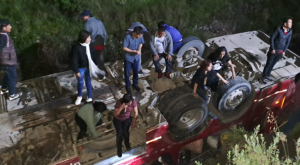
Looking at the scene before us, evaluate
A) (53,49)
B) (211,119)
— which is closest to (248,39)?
(211,119)

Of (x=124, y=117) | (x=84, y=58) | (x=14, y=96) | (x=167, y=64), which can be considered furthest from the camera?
(x=167, y=64)

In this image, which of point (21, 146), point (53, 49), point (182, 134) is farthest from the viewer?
point (53, 49)

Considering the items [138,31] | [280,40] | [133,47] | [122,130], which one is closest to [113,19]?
Result: [133,47]

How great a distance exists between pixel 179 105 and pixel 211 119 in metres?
1.06

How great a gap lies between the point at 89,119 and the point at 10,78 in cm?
189

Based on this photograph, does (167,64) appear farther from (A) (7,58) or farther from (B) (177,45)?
(A) (7,58)

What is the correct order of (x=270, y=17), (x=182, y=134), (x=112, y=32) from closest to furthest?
(x=182, y=134) → (x=112, y=32) → (x=270, y=17)

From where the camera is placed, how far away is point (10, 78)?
5.44 m

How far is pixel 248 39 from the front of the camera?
8109 mm

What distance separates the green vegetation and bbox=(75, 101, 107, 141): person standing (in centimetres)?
347

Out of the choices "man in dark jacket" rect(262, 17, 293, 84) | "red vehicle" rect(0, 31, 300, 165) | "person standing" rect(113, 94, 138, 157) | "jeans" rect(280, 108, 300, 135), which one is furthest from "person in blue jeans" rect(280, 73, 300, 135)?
"person standing" rect(113, 94, 138, 157)

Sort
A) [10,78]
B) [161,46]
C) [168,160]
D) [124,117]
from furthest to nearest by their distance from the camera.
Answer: [168,160] < [161,46] < [10,78] < [124,117]

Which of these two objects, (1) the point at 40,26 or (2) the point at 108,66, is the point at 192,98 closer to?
(2) the point at 108,66

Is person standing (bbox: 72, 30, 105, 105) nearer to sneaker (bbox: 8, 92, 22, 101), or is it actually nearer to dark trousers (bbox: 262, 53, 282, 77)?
sneaker (bbox: 8, 92, 22, 101)
